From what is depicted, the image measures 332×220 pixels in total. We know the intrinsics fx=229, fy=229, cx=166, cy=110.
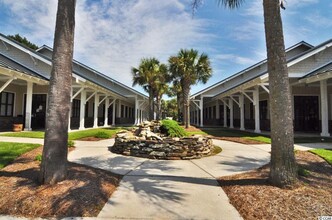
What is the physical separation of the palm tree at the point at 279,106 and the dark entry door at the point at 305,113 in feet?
51.3

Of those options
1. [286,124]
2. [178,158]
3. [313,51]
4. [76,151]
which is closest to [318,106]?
[313,51]

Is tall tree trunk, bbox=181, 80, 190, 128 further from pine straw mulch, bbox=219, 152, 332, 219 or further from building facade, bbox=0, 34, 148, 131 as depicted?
pine straw mulch, bbox=219, 152, 332, 219

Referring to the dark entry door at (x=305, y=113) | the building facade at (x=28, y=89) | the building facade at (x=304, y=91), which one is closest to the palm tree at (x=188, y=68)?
the building facade at (x=304, y=91)

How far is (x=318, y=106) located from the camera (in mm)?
17906

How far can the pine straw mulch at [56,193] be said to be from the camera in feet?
12.1

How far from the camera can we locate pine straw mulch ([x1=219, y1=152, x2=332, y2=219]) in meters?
3.53

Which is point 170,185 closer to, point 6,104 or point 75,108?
point 6,104

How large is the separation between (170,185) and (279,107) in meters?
2.78

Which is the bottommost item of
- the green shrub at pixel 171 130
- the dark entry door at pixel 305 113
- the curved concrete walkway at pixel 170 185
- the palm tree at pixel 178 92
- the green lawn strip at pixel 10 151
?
the curved concrete walkway at pixel 170 185

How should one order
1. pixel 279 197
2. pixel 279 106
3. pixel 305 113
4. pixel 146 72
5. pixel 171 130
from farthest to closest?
pixel 146 72 → pixel 305 113 → pixel 171 130 → pixel 279 106 → pixel 279 197

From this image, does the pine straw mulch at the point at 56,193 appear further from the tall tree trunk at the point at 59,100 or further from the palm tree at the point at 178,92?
the palm tree at the point at 178,92

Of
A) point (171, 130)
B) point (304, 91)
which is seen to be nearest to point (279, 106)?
point (171, 130)

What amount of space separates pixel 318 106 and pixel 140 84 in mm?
16555

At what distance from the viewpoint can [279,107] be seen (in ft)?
14.8
